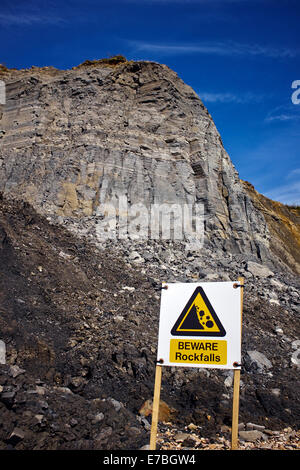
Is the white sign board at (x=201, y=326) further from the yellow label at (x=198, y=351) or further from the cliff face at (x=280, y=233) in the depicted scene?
the cliff face at (x=280, y=233)

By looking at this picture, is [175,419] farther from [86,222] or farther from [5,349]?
[86,222]

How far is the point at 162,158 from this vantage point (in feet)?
65.7

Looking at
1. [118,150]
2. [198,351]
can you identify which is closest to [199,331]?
[198,351]

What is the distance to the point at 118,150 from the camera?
64.5 ft

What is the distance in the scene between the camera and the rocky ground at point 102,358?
217 inches

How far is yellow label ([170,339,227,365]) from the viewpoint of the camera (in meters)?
3.93

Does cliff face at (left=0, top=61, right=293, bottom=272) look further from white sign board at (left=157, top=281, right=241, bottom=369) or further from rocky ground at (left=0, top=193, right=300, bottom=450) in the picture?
white sign board at (left=157, top=281, right=241, bottom=369)

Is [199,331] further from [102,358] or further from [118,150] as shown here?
[118,150]

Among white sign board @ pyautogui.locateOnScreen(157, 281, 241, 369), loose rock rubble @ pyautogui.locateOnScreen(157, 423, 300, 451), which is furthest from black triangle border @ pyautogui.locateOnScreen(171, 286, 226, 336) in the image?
loose rock rubble @ pyautogui.locateOnScreen(157, 423, 300, 451)

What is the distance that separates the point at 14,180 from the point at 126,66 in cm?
955

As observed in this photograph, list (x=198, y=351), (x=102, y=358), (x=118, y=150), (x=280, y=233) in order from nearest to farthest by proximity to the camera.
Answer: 1. (x=198, y=351)
2. (x=102, y=358)
3. (x=118, y=150)
4. (x=280, y=233)

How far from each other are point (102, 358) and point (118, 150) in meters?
13.7

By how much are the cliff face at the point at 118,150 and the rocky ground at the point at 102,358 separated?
4.82 m

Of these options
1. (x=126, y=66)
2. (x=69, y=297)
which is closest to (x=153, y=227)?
(x=69, y=297)
